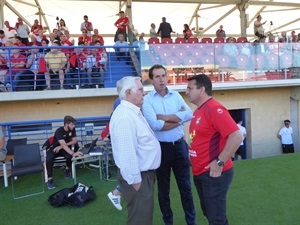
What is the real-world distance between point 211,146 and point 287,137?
7.47 metres

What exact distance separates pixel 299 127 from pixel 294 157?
8.90ft

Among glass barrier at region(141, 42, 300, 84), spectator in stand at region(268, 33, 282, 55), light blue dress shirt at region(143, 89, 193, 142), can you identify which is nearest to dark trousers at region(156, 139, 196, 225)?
light blue dress shirt at region(143, 89, 193, 142)

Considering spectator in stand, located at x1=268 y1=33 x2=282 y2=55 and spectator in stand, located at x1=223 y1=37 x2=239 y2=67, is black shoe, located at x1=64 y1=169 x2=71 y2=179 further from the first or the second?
spectator in stand, located at x1=268 y1=33 x2=282 y2=55

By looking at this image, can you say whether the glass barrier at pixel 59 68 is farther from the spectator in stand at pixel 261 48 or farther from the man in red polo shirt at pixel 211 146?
the man in red polo shirt at pixel 211 146

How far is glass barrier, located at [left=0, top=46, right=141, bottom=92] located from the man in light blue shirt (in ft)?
13.2

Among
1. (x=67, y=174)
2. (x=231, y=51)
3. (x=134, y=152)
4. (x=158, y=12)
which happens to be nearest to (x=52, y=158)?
(x=67, y=174)

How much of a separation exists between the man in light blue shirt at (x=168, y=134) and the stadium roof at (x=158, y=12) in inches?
366

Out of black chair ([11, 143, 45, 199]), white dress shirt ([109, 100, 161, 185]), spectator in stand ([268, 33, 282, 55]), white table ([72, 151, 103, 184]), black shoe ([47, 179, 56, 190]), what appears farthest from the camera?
spectator in stand ([268, 33, 282, 55])

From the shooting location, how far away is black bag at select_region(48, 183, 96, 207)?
14.6 ft

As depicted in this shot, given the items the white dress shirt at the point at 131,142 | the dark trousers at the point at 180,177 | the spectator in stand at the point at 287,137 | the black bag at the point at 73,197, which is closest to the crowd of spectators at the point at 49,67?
the black bag at the point at 73,197

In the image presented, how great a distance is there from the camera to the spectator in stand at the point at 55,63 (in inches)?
276

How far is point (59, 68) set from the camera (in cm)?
700

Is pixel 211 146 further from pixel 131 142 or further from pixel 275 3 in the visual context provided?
pixel 275 3

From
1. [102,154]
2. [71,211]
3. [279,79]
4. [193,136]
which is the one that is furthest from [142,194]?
[279,79]
